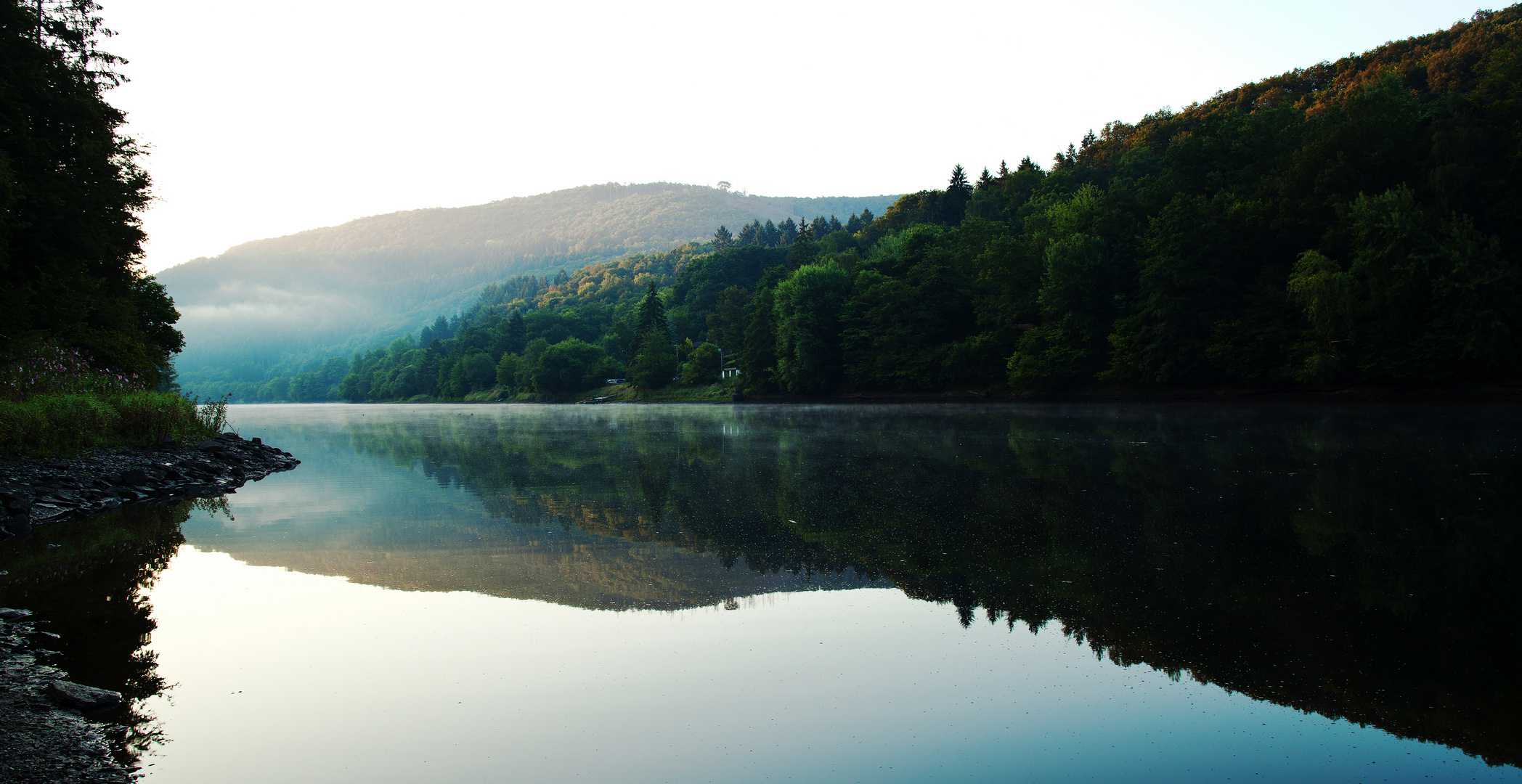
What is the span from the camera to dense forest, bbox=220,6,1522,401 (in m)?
41.5

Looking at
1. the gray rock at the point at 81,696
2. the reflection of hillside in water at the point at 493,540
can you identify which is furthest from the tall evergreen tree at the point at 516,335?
the gray rock at the point at 81,696

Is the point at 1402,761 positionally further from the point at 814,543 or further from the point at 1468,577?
the point at 814,543

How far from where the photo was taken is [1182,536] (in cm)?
961

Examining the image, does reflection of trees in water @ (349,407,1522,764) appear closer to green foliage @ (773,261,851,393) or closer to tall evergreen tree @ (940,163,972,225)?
green foliage @ (773,261,851,393)

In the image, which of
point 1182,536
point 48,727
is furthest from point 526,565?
point 1182,536

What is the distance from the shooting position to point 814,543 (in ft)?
32.3

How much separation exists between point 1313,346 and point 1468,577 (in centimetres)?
4466

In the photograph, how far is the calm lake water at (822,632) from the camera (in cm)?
440

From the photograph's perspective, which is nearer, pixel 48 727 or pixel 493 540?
pixel 48 727

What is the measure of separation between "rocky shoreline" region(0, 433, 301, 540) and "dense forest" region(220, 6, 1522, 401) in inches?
1950

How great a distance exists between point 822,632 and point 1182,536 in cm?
557

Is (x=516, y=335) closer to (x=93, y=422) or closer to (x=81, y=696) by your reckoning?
(x=93, y=422)

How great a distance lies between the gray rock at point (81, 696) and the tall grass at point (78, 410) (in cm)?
1250

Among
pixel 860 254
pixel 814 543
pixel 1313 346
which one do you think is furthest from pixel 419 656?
pixel 860 254
